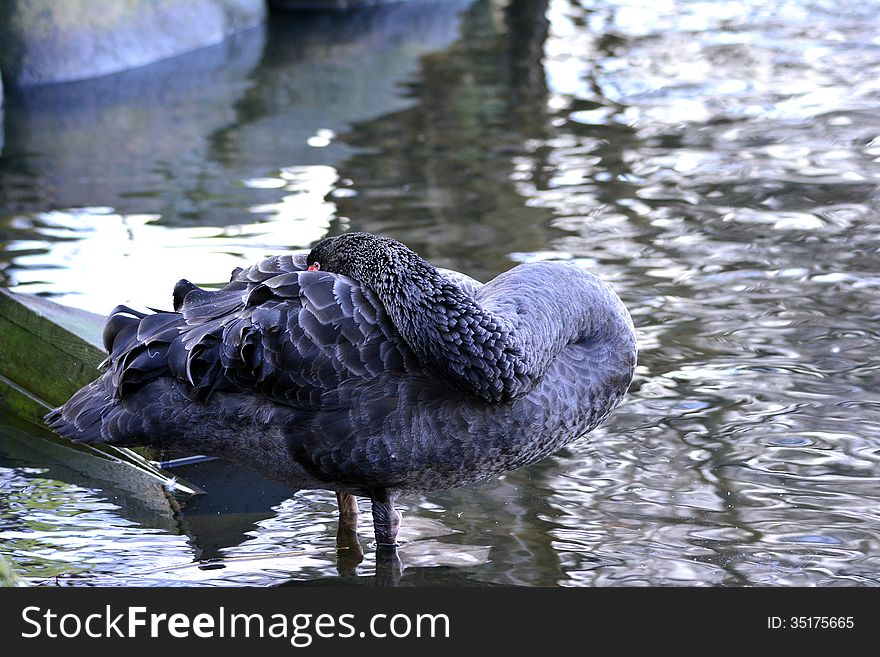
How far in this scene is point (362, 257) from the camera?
415 centimetres

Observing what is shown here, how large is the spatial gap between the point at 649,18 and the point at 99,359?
11.6m

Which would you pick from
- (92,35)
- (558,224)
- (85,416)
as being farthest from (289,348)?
(92,35)

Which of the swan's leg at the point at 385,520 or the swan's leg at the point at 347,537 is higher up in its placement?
the swan's leg at the point at 385,520

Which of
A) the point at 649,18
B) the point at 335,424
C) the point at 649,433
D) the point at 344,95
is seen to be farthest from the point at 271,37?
the point at 335,424

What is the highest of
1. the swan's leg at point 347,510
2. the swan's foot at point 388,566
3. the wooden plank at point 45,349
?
the wooden plank at point 45,349

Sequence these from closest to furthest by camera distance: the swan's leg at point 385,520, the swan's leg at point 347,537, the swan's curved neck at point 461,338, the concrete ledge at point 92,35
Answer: the swan's curved neck at point 461,338
the swan's leg at point 385,520
the swan's leg at point 347,537
the concrete ledge at point 92,35

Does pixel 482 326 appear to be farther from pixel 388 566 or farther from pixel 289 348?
pixel 388 566

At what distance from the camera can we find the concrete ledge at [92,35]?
39.7 feet

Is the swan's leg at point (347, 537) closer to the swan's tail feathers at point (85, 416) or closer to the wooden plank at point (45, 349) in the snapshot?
the swan's tail feathers at point (85, 416)

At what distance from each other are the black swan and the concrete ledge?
8.78m

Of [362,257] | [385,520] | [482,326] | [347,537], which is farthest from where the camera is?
[347,537]

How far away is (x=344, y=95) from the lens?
11.8 metres

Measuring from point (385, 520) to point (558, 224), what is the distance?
157 inches

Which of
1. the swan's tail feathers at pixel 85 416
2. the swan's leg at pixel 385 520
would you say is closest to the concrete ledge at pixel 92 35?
the swan's tail feathers at pixel 85 416
